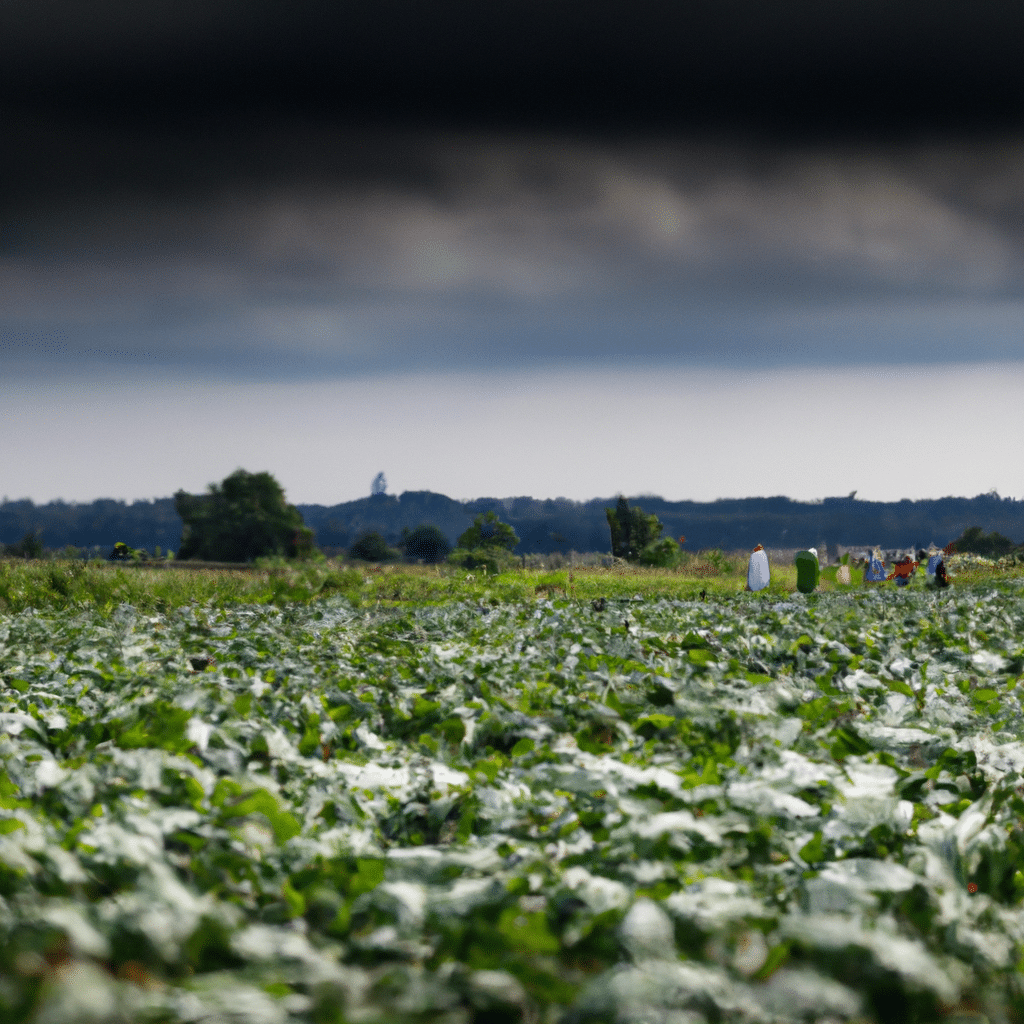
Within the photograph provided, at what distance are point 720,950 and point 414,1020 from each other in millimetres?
614

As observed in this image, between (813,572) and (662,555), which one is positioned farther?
(662,555)

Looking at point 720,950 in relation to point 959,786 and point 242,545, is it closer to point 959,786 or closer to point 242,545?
point 959,786

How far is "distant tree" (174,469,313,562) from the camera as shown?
74.4 m

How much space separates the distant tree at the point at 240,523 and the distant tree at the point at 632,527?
31.4m

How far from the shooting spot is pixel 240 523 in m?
74.7

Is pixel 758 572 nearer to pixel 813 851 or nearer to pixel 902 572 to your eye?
pixel 902 572

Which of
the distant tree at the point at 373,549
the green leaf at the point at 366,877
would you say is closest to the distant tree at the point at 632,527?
the distant tree at the point at 373,549

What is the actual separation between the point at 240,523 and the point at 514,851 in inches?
3042

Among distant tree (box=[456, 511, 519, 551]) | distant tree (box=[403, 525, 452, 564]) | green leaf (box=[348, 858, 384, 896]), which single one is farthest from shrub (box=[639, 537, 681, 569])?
distant tree (box=[403, 525, 452, 564])

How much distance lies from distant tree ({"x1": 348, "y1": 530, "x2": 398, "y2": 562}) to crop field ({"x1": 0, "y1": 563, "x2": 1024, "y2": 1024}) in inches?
3169

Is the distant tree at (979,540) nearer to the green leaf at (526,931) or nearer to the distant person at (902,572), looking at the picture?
the distant person at (902,572)

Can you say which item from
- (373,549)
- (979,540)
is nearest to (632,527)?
(373,549)

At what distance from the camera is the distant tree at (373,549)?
277 feet

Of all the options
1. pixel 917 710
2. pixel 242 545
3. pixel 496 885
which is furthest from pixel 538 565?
pixel 242 545
